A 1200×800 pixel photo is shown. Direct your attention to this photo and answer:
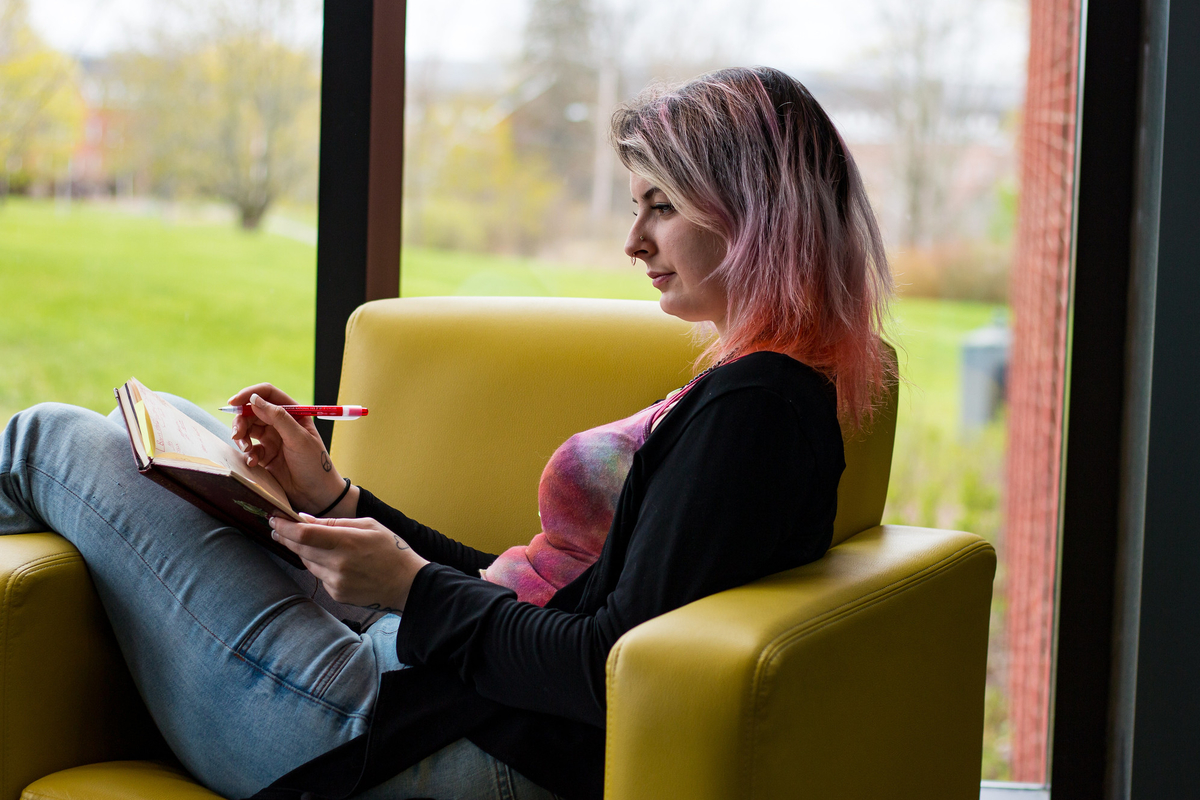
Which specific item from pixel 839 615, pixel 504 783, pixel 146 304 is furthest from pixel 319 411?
pixel 146 304

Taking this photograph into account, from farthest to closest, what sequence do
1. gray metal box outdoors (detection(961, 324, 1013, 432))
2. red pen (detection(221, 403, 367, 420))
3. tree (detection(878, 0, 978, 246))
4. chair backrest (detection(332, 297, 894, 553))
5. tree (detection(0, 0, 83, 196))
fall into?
gray metal box outdoors (detection(961, 324, 1013, 432))
tree (detection(878, 0, 978, 246))
tree (detection(0, 0, 83, 196))
chair backrest (detection(332, 297, 894, 553))
red pen (detection(221, 403, 367, 420))

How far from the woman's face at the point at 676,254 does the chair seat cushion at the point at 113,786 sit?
2.44 feet

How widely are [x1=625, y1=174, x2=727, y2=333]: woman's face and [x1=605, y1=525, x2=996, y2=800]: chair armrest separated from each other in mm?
320

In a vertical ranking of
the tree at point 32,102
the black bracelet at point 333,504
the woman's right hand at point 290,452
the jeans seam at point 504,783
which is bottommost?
the jeans seam at point 504,783

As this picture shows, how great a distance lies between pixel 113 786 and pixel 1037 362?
9.05 ft

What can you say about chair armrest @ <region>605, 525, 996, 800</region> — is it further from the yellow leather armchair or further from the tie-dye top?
the tie-dye top

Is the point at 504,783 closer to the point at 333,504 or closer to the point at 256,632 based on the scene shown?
the point at 256,632

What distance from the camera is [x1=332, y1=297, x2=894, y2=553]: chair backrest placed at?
1.35 m

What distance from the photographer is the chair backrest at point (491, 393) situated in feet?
4.42

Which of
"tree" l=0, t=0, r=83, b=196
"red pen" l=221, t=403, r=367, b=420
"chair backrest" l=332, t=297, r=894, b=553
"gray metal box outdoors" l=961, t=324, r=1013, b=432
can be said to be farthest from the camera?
"gray metal box outdoors" l=961, t=324, r=1013, b=432

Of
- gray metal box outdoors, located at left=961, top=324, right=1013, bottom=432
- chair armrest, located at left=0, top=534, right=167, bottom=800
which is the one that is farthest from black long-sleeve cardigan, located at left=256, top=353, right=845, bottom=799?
gray metal box outdoors, located at left=961, top=324, right=1013, bottom=432

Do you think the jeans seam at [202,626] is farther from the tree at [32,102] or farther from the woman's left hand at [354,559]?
the tree at [32,102]

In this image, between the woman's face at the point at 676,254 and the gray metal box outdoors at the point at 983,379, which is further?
the gray metal box outdoors at the point at 983,379

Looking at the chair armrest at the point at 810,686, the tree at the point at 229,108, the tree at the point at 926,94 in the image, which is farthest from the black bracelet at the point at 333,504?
the tree at the point at 926,94
